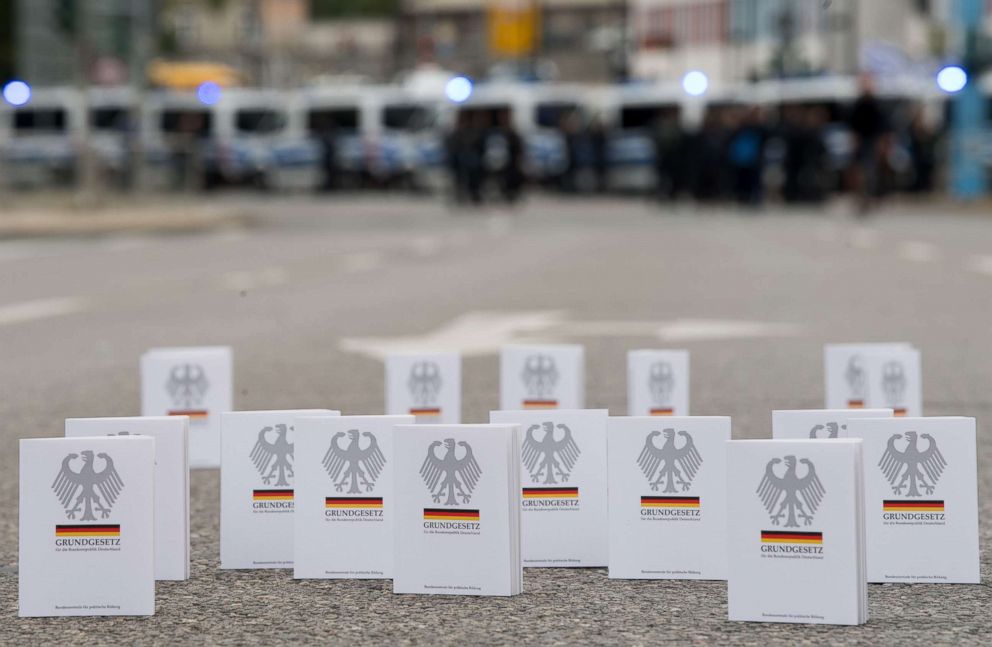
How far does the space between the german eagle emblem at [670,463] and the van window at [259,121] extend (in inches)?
2217

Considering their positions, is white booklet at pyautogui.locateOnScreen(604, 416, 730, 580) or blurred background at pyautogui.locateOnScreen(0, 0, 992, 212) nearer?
white booklet at pyautogui.locateOnScreen(604, 416, 730, 580)

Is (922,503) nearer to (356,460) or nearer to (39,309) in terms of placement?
(356,460)

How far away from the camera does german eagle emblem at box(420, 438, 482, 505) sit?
196 inches

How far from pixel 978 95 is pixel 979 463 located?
37.7 m

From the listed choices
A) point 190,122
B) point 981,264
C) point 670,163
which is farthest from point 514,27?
point 981,264

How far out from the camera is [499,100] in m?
59.8

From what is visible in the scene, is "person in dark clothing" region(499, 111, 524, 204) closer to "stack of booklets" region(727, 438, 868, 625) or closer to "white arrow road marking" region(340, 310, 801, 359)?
"white arrow road marking" region(340, 310, 801, 359)

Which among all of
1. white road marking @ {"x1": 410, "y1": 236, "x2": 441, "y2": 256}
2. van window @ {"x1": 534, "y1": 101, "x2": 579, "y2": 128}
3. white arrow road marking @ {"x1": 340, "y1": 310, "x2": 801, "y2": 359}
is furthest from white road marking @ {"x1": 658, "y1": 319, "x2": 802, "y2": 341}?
van window @ {"x1": 534, "y1": 101, "x2": 579, "y2": 128}

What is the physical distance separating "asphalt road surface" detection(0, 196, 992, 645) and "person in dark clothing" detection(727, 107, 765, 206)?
27.9 ft

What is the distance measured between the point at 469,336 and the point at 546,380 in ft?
19.7

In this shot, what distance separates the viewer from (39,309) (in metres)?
16.2

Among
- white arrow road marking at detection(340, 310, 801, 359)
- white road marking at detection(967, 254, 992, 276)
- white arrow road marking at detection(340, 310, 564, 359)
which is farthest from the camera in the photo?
white road marking at detection(967, 254, 992, 276)

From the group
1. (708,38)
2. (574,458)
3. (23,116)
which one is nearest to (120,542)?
(574,458)

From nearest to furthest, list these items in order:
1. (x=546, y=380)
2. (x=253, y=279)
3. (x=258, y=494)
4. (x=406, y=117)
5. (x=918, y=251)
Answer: (x=258, y=494)
(x=546, y=380)
(x=253, y=279)
(x=918, y=251)
(x=406, y=117)
